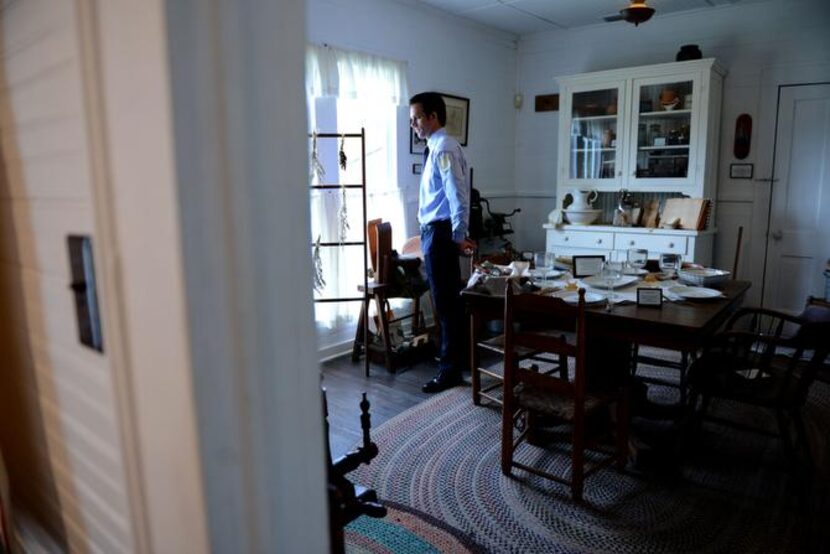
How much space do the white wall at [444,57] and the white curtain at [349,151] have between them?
96 millimetres

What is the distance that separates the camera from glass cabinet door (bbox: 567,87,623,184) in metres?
4.54

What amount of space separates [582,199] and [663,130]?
2.61ft

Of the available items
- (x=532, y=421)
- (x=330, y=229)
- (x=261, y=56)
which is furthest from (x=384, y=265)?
(x=261, y=56)

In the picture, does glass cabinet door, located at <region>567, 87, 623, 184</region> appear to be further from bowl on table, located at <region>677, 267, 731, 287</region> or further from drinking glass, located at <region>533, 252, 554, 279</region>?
drinking glass, located at <region>533, 252, 554, 279</region>

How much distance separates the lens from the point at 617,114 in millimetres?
4473

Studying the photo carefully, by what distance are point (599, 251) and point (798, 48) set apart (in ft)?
6.50

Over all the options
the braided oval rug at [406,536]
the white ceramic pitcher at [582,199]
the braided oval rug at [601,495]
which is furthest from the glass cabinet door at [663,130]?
the braided oval rug at [406,536]

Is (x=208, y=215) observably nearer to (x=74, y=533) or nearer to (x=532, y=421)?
(x=74, y=533)

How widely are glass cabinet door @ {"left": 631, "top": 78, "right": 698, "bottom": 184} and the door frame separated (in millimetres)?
556

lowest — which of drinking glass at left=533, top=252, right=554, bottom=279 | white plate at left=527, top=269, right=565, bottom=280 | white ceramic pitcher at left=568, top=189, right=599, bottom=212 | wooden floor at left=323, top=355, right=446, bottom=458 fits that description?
wooden floor at left=323, top=355, right=446, bottom=458

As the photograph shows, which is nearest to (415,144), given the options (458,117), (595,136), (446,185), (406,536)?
(458,117)

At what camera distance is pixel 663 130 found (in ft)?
14.3

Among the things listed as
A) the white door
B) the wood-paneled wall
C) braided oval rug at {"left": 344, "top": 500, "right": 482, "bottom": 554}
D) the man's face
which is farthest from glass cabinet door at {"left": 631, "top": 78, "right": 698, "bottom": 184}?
the wood-paneled wall

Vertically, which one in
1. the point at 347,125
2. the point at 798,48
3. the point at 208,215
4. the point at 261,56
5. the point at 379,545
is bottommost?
the point at 379,545
